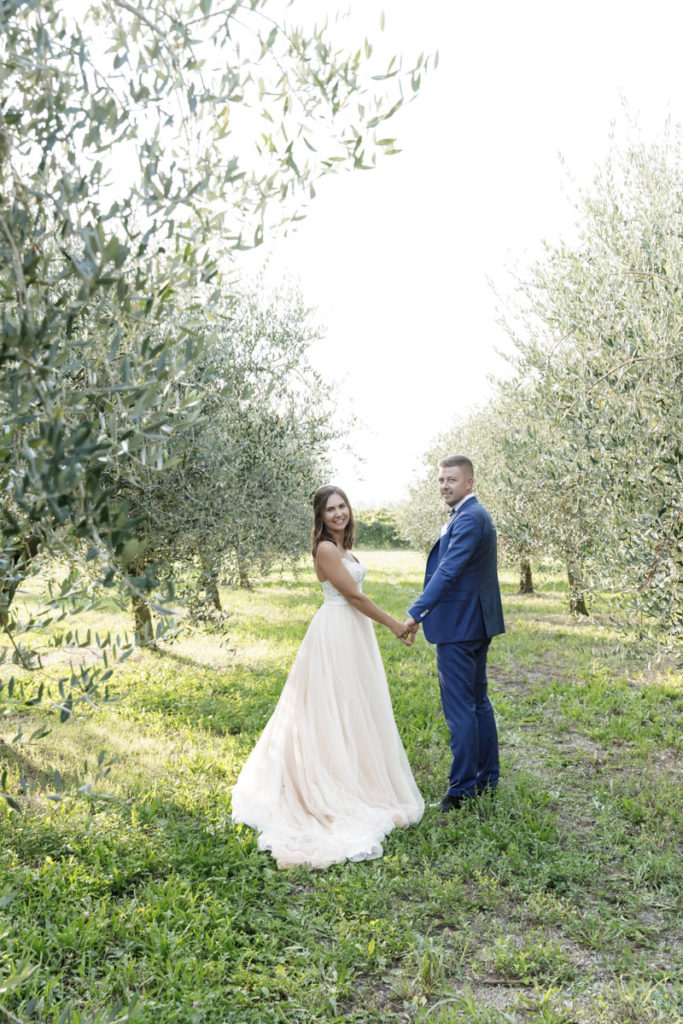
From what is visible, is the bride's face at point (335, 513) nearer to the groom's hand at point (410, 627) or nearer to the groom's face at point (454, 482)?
the groom's face at point (454, 482)

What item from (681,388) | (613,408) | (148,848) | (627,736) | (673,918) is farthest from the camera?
(627,736)

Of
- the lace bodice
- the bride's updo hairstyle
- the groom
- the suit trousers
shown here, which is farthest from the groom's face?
the suit trousers

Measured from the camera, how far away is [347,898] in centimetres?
490

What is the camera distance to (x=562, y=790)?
699cm

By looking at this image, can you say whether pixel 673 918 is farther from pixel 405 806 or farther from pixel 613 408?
pixel 613 408

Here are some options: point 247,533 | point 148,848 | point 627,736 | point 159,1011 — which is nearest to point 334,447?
point 247,533

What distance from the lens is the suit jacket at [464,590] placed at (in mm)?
6262

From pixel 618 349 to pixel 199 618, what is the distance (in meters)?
5.67

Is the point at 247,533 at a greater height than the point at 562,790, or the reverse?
the point at 247,533

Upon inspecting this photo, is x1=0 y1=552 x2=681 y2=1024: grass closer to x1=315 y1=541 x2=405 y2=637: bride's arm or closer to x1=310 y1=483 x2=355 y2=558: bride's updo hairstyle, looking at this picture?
x1=315 y1=541 x2=405 y2=637: bride's arm

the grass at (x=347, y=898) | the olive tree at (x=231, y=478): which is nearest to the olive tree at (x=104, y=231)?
the grass at (x=347, y=898)

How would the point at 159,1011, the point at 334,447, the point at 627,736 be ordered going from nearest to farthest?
1. the point at 159,1011
2. the point at 627,736
3. the point at 334,447

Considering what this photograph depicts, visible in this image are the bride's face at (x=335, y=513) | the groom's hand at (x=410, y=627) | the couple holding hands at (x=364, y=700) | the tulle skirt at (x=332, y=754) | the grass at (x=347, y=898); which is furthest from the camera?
the bride's face at (x=335, y=513)

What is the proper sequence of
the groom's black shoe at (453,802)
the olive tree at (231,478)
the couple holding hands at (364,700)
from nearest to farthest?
the couple holding hands at (364,700) → the groom's black shoe at (453,802) → the olive tree at (231,478)
